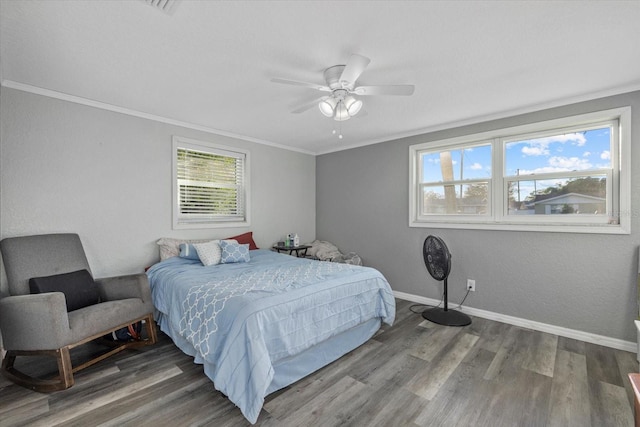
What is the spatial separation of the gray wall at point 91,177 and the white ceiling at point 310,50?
231mm

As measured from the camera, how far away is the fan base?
312 centimetres

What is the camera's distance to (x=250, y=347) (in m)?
A: 1.71

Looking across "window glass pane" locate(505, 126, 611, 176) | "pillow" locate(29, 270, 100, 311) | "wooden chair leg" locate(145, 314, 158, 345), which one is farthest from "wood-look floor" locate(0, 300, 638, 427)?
"window glass pane" locate(505, 126, 611, 176)

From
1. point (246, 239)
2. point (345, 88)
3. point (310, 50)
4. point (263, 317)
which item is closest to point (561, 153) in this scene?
point (345, 88)

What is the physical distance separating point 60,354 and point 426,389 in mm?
2551

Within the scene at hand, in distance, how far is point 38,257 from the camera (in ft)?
7.78

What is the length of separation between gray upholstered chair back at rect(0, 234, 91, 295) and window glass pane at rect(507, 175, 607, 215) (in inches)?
177

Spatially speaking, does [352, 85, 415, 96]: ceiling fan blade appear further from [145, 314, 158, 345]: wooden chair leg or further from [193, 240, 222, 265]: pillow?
[145, 314, 158, 345]: wooden chair leg

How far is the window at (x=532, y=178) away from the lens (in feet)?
8.83

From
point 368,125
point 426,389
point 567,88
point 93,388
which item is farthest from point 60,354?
point 567,88

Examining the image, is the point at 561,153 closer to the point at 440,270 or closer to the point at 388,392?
the point at 440,270

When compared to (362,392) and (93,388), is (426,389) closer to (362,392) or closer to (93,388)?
(362,392)

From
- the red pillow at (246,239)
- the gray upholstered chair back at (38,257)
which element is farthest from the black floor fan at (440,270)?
the gray upholstered chair back at (38,257)

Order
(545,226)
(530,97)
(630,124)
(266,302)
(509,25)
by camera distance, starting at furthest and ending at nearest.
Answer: (545,226)
(530,97)
(630,124)
(266,302)
(509,25)
